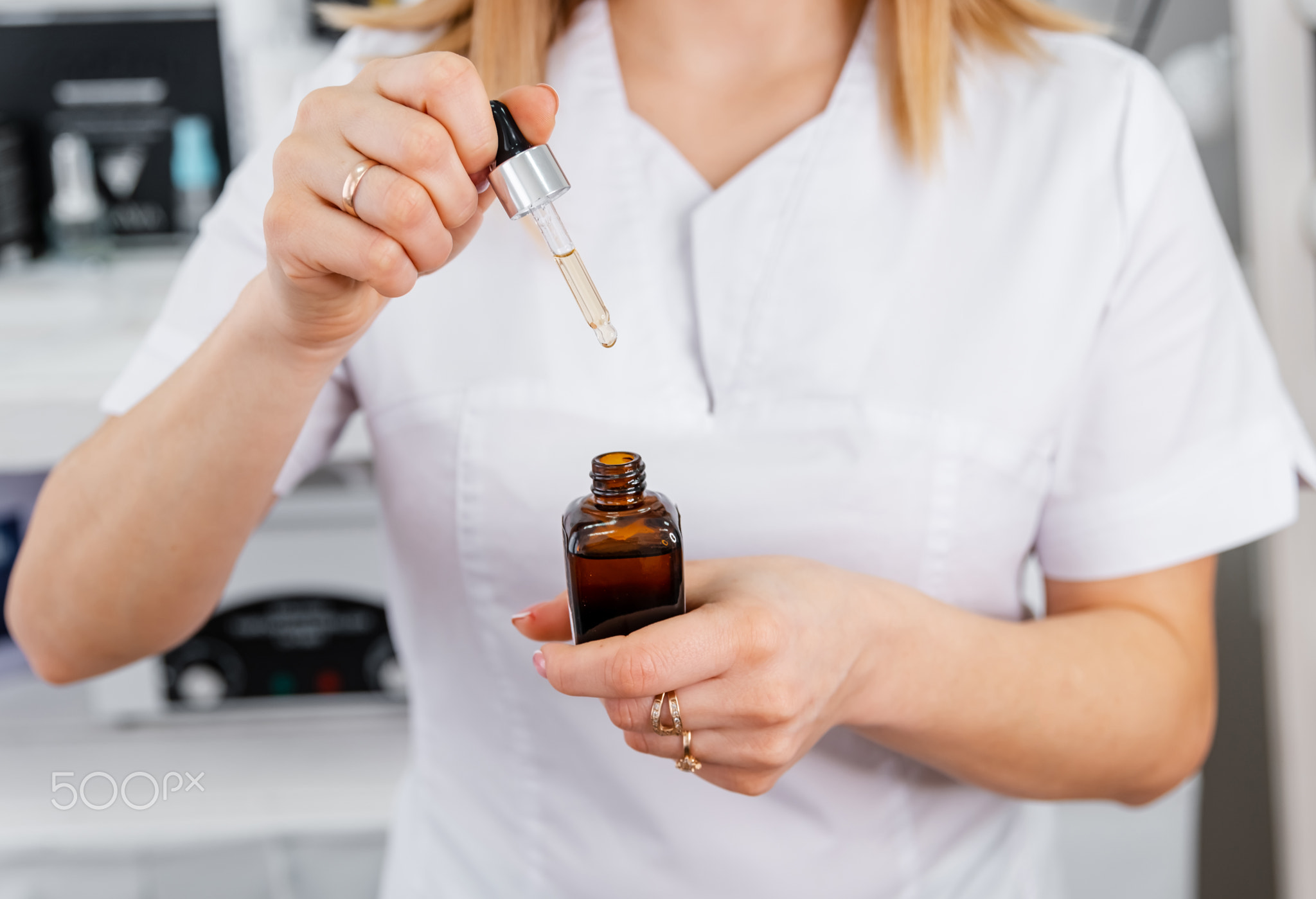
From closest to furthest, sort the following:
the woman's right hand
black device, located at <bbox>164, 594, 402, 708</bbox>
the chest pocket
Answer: the woman's right hand, the chest pocket, black device, located at <bbox>164, 594, 402, 708</bbox>

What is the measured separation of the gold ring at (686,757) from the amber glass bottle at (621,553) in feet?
0.15

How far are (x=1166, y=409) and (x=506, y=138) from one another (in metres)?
0.38

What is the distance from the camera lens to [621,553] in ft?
1.27

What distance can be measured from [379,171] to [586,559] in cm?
15

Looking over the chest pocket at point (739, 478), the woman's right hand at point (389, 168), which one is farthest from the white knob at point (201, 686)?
the woman's right hand at point (389, 168)

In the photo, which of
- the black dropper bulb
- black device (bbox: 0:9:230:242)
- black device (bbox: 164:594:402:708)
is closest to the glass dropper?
the black dropper bulb

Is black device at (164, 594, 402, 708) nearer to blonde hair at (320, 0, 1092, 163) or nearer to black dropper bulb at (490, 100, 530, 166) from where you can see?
blonde hair at (320, 0, 1092, 163)

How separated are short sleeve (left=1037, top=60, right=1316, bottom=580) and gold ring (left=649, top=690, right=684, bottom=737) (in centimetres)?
29

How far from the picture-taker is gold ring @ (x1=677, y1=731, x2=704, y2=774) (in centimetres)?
41

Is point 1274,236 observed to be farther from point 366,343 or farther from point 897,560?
point 366,343

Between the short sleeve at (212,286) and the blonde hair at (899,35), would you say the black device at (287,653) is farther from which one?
the blonde hair at (899,35)

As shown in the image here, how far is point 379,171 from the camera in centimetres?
36

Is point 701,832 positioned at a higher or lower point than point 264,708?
higher

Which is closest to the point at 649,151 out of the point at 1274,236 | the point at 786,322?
the point at 786,322
